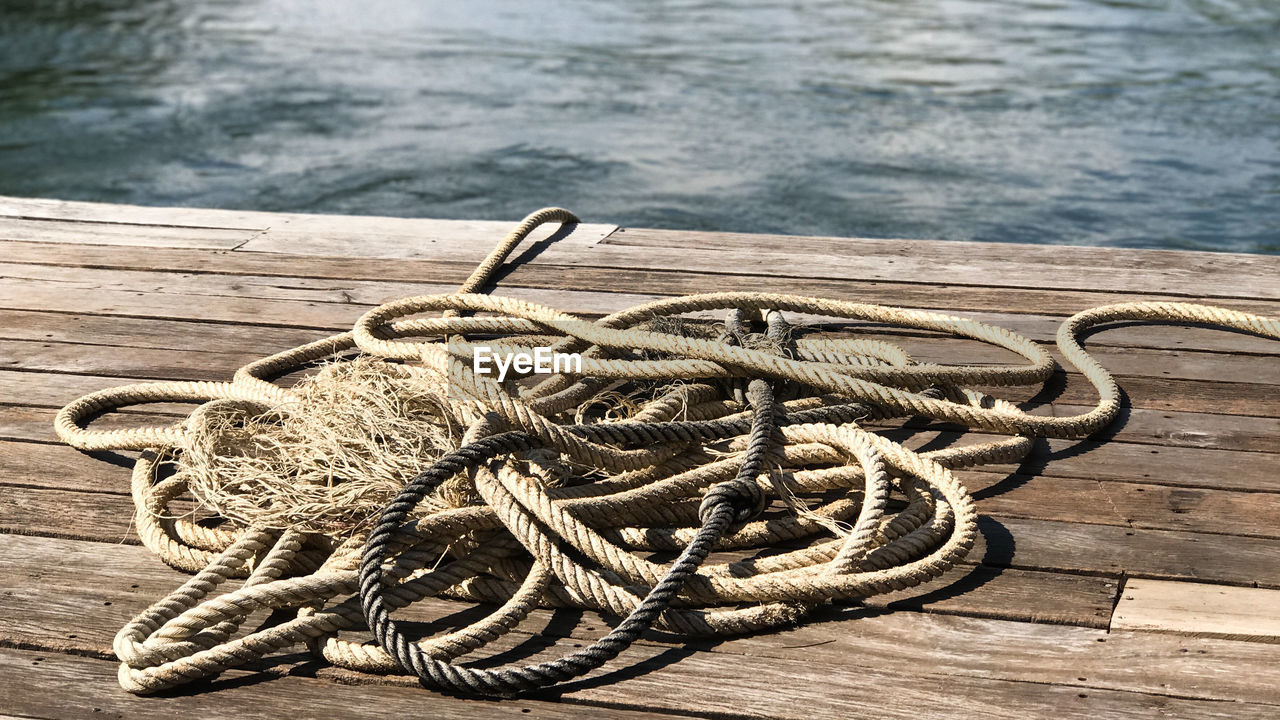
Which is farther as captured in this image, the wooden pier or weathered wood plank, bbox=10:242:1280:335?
weathered wood plank, bbox=10:242:1280:335

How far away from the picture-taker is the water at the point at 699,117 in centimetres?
736

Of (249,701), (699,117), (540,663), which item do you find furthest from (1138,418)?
(699,117)

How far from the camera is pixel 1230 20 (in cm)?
1232

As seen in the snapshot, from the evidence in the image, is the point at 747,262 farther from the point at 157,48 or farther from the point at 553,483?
the point at 157,48

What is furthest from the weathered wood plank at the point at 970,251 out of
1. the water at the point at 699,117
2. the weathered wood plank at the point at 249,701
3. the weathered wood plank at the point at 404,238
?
the water at the point at 699,117

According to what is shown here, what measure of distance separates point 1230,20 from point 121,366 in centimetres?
1258

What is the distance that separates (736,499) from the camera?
1797 mm

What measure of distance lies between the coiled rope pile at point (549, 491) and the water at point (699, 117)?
4.71 m

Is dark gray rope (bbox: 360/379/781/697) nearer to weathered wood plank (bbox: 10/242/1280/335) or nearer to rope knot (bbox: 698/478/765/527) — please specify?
rope knot (bbox: 698/478/765/527)

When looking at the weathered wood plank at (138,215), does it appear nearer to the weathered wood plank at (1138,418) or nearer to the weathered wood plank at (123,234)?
the weathered wood plank at (123,234)

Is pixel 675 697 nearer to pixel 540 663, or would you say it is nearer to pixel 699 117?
pixel 540 663

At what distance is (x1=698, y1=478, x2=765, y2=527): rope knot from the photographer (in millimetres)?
1765

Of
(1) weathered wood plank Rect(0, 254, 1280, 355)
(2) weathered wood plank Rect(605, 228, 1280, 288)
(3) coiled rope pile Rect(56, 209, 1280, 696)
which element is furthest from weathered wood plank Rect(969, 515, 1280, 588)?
(2) weathered wood plank Rect(605, 228, 1280, 288)

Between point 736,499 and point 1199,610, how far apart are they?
0.67 meters
